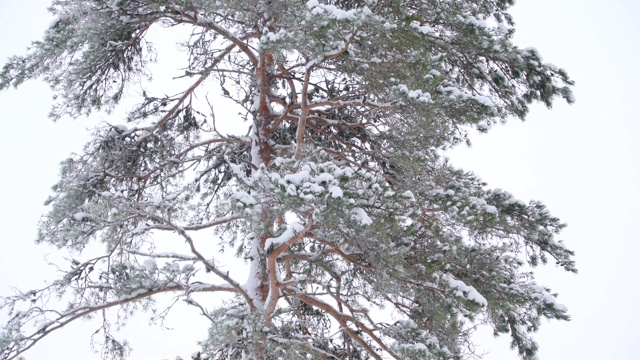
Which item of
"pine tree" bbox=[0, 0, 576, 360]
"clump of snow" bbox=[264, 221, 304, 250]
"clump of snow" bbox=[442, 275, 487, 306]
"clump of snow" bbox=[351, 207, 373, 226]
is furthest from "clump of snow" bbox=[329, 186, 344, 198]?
"clump of snow" bbox=[442, 275, 487, 306]

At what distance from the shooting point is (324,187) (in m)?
4.22

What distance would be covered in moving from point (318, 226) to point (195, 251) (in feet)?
3.61

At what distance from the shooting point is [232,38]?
258 inches

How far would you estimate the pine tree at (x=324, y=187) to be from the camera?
15.6 ft

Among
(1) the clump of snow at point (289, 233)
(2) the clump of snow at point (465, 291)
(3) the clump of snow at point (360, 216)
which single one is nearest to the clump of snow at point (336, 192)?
(3) the clump of snow at point (360, 216)

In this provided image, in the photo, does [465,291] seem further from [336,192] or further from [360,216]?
[336,192]

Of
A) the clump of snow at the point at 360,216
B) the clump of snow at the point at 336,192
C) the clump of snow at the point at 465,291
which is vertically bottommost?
the clump of snow at the point at 465,291

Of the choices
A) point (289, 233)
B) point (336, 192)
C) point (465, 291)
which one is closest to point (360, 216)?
point (336, 192)

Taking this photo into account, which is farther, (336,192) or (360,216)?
(360,216)

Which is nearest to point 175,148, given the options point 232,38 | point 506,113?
point 232,38

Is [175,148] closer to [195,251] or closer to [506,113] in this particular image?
[195,251]

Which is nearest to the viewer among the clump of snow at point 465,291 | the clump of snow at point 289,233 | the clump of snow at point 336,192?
the clump of snow at point 336,192

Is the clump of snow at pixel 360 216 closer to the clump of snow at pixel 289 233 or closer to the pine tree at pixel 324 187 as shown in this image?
the pine tree at pixel 324 187

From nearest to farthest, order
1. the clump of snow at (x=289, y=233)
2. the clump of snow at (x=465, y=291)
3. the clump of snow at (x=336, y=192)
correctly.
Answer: the clump of snow at (x=336, y=192), the clump of snow at (x=465, y=291), the clump of snow at (x=289, y=233)
